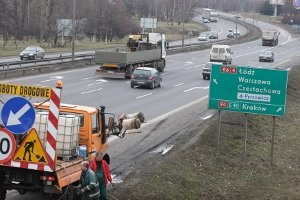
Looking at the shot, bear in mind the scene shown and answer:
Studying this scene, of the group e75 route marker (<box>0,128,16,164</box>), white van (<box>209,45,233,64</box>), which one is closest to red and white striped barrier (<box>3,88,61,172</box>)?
e75 route marker (<box>0,128,16,164</box>)

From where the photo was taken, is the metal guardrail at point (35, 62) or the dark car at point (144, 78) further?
the metal guardrail at point (35, 62)

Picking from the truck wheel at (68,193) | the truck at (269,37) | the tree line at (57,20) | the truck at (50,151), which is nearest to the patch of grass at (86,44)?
the tree line at (57,20)

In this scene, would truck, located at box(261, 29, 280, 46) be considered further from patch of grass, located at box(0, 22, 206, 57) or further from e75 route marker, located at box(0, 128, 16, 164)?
e75 route marker, located at box(0, 128, 16, 164)

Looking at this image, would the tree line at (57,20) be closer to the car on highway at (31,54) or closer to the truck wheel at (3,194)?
the car on highway at (31,54)

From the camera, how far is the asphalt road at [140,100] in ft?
64.2

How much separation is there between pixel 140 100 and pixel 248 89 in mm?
14487

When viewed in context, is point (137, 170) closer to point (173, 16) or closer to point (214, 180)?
point (214, 180)

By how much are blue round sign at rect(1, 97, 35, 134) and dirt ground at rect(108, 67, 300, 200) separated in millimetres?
3815

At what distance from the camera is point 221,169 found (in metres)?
19.4

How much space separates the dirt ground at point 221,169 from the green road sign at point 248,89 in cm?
182

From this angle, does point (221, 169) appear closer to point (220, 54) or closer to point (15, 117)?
point (15, 117)

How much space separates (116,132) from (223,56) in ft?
161

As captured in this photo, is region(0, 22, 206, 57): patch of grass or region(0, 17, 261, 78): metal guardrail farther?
region(0, 22, 206, 57): patch of grass

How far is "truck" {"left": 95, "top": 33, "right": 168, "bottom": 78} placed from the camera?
45.3 metres
